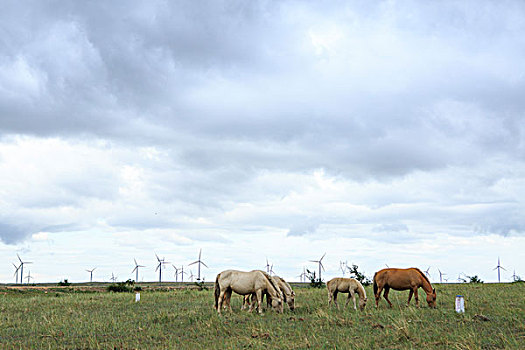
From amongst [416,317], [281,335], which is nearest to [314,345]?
[281,335]

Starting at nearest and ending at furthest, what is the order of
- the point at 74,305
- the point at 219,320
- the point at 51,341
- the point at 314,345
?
the point at 314,345, the point at 51,341, the point at 219,320, the point at 74,305

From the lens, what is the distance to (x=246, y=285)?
69.3ft

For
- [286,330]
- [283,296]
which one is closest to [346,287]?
[283,296]

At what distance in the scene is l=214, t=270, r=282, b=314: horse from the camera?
20.6 meters

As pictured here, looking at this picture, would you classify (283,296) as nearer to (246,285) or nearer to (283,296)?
(283,296)

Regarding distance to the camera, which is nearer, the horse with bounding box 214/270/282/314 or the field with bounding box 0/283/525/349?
the field with bounding box 0/283/525/349

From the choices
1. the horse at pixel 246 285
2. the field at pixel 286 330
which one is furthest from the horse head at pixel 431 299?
the horse at pixel 246 285

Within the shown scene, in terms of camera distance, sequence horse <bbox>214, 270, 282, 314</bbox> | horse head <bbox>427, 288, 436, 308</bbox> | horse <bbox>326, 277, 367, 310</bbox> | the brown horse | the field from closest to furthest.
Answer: the field → horse head <bbox>427, 288, 436, 308</bbox> → horse <bbox>214, 270, 282, 314</bbox> → horse <bbox>326, 277, 367, 310</bbox> → the brown horse

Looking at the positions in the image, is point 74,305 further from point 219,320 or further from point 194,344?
point 194,344

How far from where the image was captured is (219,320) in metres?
17.7

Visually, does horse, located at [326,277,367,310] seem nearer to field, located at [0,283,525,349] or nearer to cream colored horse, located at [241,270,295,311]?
field, located at [0,283,525,349]

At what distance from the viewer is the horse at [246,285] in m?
20.6

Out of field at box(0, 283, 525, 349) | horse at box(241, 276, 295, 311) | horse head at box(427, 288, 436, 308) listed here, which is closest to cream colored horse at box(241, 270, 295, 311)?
horse at box(241, 276, 295, 311)

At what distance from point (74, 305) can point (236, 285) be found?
11260 millimetres
